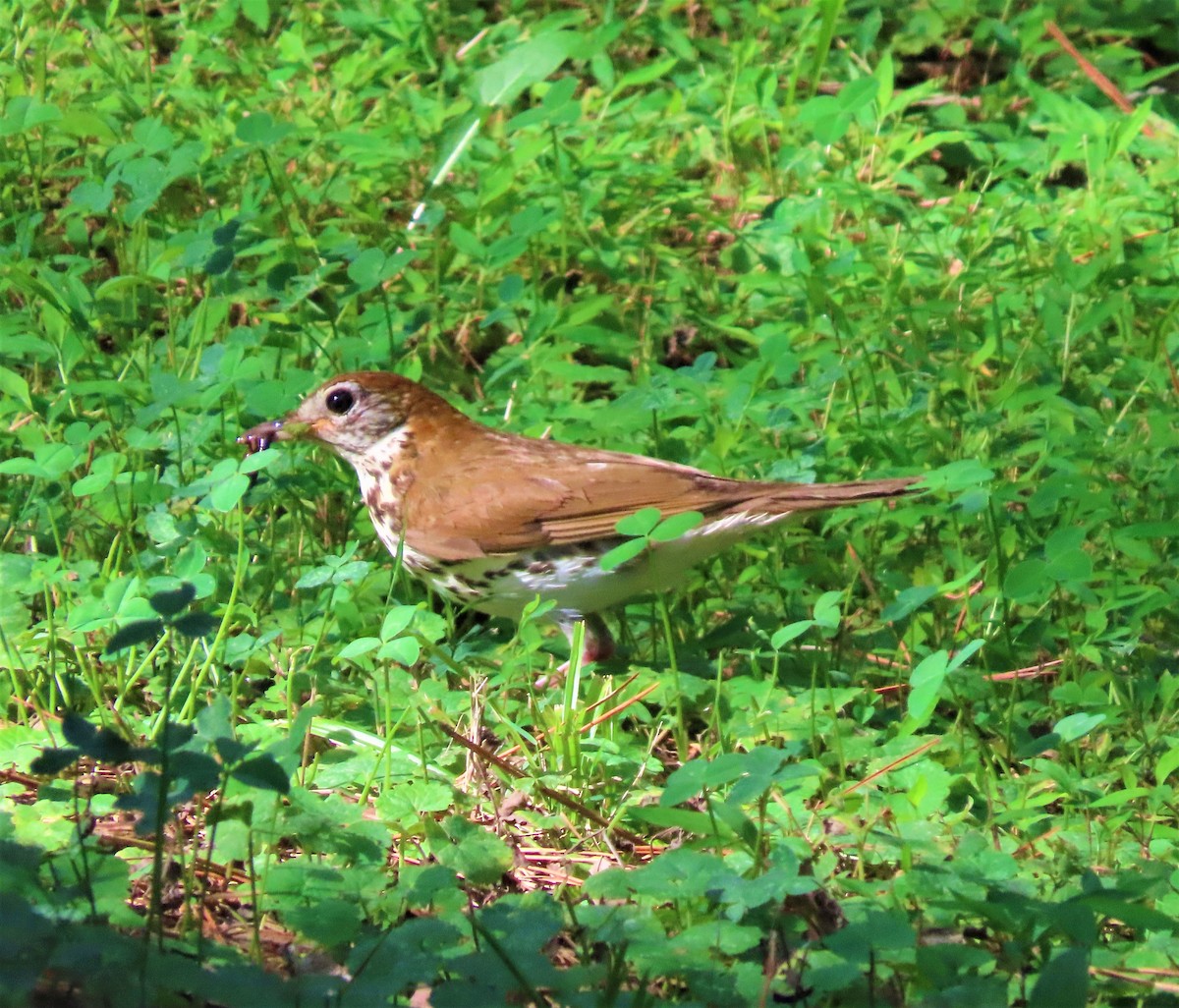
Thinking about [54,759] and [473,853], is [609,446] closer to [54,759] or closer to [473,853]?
[473,853]

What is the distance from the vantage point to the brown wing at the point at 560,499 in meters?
3.94

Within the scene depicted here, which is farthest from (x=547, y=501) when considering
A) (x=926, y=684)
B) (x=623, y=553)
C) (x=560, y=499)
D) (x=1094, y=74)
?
(x=1094, y=74)

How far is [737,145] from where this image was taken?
6484 millimetres

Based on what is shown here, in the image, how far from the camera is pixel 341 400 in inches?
174

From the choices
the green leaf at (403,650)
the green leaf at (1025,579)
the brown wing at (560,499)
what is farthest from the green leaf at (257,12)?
the green leaf at (1025,579)

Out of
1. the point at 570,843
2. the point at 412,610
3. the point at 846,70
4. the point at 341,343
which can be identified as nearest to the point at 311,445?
the point at 341,343

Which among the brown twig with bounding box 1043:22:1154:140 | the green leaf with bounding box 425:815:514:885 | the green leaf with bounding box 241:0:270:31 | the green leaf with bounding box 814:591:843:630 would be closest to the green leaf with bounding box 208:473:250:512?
the green leaf with bounding box 425:815:514:885

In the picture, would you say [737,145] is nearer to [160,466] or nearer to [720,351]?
[720,351]

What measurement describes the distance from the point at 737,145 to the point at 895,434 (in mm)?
2190

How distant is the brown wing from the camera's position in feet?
12.9

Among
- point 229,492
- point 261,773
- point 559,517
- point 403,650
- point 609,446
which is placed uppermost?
point 261,773

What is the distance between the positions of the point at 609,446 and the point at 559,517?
76cm

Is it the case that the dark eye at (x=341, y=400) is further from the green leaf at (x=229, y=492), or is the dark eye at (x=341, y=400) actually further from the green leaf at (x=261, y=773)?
the green leaf at (x=261, y=773)

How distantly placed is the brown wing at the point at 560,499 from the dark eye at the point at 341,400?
36 centimetres
